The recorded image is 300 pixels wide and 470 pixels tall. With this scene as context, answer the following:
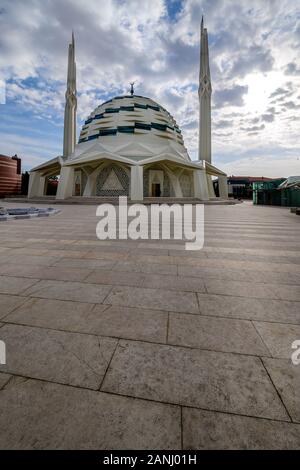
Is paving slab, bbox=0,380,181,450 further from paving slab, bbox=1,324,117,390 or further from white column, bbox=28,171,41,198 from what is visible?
white column, bbox=28,171,41,198

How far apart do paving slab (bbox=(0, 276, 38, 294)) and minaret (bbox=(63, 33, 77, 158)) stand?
38.5 m

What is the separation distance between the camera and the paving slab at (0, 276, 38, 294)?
9.54 ft

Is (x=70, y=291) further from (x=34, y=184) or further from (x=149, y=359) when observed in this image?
(x=34, y=184)

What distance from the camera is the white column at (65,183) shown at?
2697 centimetres

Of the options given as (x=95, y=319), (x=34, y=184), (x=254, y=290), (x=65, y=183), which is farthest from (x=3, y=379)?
(x=34, y=184)

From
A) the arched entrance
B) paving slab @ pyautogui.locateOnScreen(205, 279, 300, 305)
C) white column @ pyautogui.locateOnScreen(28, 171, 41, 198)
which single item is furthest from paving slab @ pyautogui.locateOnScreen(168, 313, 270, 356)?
white column @ pyautogui.locateOnScreen(28, 171, 41, 198)

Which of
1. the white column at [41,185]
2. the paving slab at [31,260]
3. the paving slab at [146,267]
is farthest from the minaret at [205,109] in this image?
the paving slab at [31,260]

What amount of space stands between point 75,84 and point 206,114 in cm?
2289

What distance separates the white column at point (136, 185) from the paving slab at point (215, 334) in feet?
75.4

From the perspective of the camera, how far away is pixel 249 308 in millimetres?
2482

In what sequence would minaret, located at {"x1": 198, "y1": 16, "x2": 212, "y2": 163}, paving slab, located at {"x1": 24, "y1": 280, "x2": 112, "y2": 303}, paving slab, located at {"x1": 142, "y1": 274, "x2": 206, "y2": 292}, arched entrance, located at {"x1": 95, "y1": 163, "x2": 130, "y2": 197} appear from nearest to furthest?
paving slab, located at {"x1": 24, "y1": 280, "x2": 112, "y2": 303}, paving slab, located at {"x1": 142, "y1": 274, "x2": 206, "y2": 292}, arched entrance, located at {"x1": 95, "y1": 163, "x2": 130, "y2": 197}, minaret, located at {"x1": 198, "y1": 16, "x2": 212, "y2": 163}
